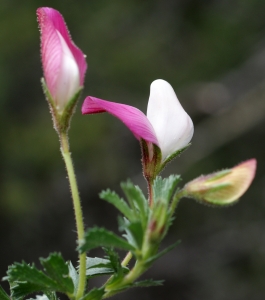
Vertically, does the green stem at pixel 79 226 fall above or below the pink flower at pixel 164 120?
below

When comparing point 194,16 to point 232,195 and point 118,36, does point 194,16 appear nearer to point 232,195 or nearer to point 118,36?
point 118,36

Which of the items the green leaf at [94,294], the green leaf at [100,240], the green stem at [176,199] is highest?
the green stem at [176,199]

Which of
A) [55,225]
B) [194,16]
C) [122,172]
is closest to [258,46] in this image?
[194,16]

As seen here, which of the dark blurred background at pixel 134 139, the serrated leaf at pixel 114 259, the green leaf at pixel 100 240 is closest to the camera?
the green leaf at pixel 100 240

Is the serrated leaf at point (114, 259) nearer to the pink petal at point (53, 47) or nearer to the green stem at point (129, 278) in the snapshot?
the green stem at point (129, 278)

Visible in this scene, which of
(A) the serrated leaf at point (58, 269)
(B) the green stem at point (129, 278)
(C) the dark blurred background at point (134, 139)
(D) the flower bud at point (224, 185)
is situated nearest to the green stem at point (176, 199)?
(D) the flower bud at point (224, 185)

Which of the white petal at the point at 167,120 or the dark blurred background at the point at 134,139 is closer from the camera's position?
the white petal at the point at 167,120

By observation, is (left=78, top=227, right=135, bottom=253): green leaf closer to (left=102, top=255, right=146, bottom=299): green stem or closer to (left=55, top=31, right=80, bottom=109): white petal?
(left=102, top=255, right=146, bottom=299): green stem
